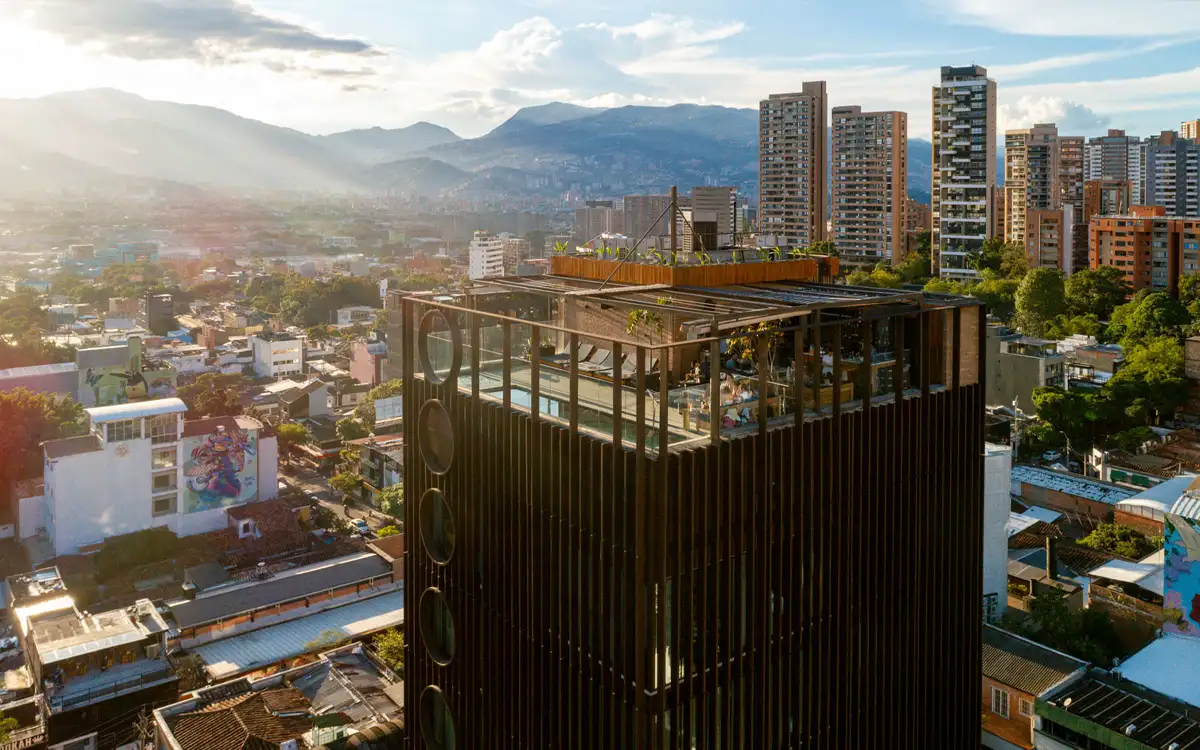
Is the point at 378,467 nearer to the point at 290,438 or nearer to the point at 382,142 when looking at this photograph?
the point at 290,438

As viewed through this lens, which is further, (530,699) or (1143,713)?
(1143,713)

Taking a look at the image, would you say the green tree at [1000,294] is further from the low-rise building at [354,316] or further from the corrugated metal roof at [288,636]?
the low-rise building at [354,316]

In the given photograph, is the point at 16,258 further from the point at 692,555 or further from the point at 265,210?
the point at 692,555

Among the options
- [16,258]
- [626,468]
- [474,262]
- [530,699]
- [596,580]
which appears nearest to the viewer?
[626,468]

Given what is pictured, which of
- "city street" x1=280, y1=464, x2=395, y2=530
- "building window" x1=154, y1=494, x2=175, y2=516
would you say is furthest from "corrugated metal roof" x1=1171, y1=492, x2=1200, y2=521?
"building window" x1=154, y1=494, x2=175, y2=516

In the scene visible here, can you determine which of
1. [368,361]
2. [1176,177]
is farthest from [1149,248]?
A: [368,361]

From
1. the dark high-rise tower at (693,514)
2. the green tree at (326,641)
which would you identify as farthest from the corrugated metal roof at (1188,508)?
the green tree at (326,641)

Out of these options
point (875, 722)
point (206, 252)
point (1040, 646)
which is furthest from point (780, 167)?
point (206, 252)
